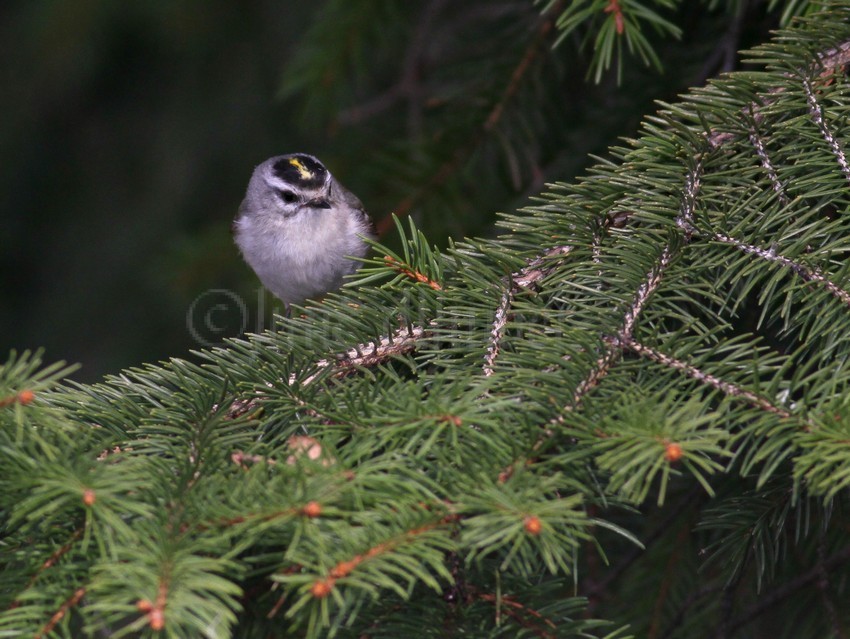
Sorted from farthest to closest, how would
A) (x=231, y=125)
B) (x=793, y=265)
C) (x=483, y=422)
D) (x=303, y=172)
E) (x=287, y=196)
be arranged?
(x=231, y=125) < (x=287, y=196) < (x=303, y=172) < (x=793, y=265) < (x=483, y=422)

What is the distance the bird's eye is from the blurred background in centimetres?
21

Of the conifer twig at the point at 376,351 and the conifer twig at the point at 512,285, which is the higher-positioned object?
the conifer twig at the point at 512,285

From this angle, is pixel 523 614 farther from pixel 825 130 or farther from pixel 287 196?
pixel 287 196

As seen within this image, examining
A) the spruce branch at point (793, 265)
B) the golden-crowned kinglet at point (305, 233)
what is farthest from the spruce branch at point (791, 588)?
the golden-crowned kinglet at point (305, 233)

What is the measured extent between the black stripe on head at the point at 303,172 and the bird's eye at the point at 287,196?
0.15ft

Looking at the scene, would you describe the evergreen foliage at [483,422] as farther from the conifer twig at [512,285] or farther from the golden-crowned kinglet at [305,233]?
the golden-crowned kinglet at [305,233]

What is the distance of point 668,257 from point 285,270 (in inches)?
76.9

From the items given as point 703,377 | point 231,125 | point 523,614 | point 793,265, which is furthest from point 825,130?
point 231,125

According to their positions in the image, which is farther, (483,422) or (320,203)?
(320,203)

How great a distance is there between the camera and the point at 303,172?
3215mm

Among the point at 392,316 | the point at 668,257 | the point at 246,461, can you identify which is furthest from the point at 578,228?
the point at 246,461

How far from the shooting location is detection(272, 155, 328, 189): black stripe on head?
320 cm

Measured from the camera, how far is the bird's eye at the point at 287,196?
3302 mm

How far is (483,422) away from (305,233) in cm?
215
